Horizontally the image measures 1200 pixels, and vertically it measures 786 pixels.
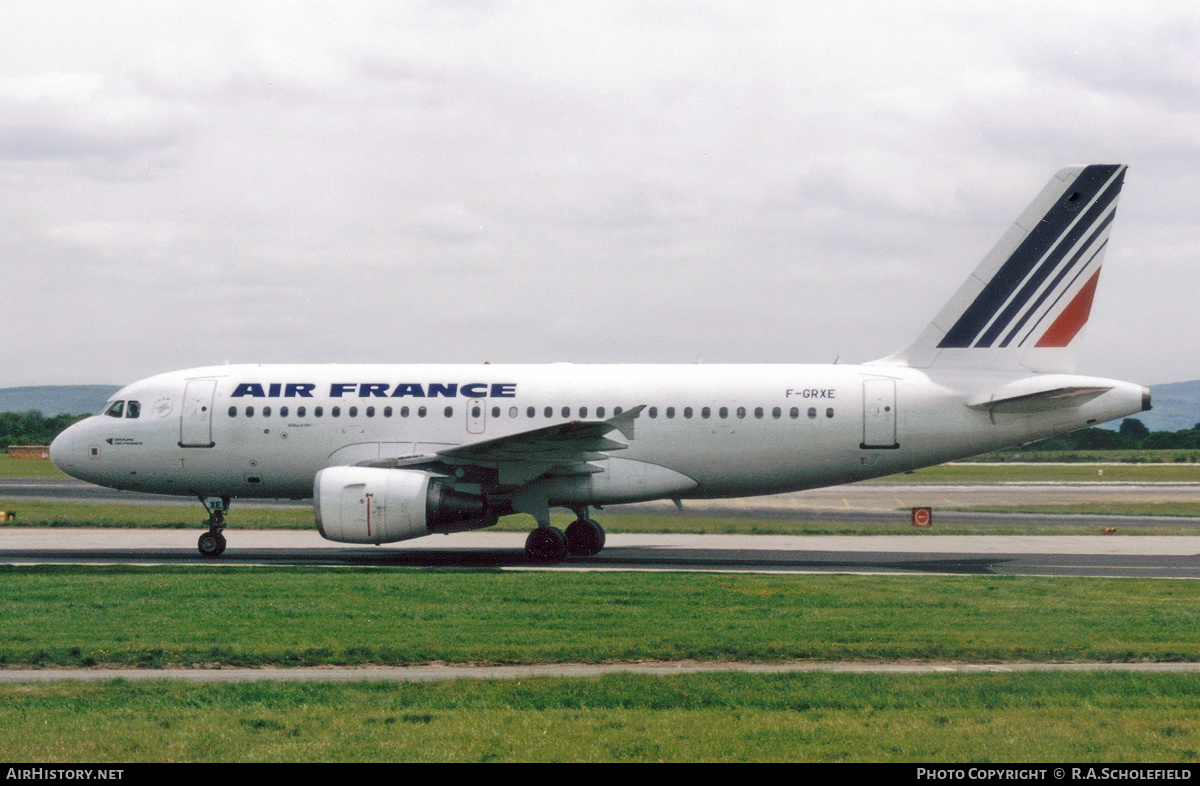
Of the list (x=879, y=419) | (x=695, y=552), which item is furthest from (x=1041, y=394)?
(x=695, y=552)

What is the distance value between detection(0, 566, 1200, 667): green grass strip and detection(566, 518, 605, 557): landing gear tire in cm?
596

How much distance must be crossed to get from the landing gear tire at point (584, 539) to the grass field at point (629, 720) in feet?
49.0

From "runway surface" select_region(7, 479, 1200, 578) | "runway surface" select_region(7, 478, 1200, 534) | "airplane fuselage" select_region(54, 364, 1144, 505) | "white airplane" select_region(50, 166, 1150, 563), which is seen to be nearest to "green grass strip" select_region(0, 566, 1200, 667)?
"runway surface" select_region(7, 479, 1200, 578)

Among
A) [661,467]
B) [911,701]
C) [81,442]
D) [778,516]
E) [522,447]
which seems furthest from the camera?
[778,516]

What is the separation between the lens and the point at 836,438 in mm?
25297

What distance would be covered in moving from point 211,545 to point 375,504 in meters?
4.30

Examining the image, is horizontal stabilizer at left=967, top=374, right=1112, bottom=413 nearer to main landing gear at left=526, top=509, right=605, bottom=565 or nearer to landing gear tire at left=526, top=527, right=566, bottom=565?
main landing gear at left=526, top=509, right=605, bottom=565

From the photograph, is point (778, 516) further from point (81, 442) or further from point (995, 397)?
point (81, 442)

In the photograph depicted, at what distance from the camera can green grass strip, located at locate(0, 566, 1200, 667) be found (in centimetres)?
1298

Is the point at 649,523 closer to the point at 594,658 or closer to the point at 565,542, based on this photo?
the point at 565,542

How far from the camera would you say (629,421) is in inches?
924

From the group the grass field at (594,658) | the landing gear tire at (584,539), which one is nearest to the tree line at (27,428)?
the landing gear tire at (584,539)

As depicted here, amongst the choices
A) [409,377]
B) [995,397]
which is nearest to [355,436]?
[409,377]

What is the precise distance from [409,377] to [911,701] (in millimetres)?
17927
